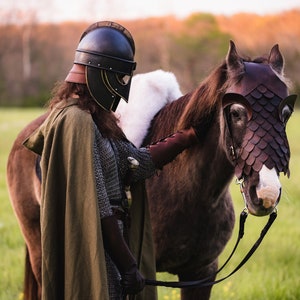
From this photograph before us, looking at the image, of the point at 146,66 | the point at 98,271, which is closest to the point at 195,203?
the point at 98,271

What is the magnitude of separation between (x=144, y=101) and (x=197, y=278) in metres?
1.20

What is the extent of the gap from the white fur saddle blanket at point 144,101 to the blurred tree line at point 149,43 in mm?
37218

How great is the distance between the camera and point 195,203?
12.4 feet

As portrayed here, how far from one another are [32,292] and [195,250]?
5.14 feet

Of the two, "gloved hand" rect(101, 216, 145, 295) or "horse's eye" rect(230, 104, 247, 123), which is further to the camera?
"horse's eye" rect(230, 104, 247, 123)

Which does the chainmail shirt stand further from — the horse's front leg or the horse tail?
the horse tail

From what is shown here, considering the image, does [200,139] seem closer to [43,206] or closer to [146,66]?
[43,206]

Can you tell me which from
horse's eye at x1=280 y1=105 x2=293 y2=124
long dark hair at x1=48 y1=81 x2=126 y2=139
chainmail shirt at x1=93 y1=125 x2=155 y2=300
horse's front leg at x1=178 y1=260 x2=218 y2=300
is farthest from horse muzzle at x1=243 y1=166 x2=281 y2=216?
horse's front leg at x1=178 y1=260 x2=218 y2=300

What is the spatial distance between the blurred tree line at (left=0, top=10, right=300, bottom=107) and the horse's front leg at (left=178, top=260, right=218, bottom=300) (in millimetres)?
37505

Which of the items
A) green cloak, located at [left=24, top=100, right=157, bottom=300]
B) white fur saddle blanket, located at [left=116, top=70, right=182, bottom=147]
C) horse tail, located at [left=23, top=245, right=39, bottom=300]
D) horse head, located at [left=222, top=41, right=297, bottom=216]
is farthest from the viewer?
horse tail, located at [left=23, top=245, right=39, bottom=300]

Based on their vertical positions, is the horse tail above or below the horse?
below

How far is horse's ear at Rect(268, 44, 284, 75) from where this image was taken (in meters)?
3.27

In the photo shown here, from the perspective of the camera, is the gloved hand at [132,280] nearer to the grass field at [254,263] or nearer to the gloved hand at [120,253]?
the gloved hand at [120,253]

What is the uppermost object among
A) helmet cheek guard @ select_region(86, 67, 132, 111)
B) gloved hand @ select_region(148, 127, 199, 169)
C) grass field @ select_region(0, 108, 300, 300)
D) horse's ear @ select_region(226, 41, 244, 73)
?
horse's ear @ select_region(226, 41, 244, 73)
